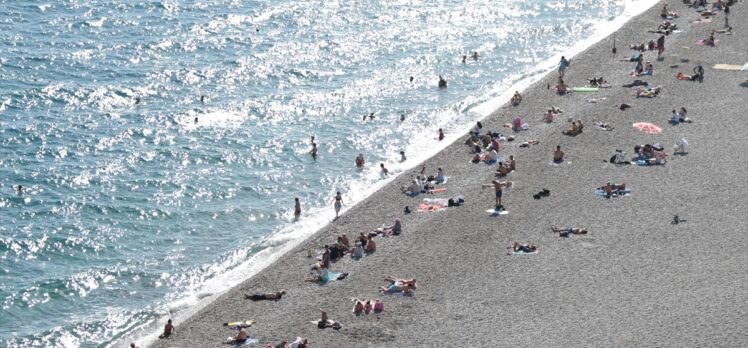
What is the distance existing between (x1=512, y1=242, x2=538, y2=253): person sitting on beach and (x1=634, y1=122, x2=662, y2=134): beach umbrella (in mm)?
13513

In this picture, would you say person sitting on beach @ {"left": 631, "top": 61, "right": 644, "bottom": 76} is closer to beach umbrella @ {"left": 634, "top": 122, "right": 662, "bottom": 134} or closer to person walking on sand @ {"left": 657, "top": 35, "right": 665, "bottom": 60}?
person walking on sand @ {"left": 657, "top": 35, "right": 665, "bottom": 60}

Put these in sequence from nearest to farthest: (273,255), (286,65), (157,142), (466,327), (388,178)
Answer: (466,327) → (273,255) → (388,178) → (157,142) → (286,65)

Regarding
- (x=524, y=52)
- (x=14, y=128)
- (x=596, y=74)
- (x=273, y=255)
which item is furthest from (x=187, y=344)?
(x=524, y=52)

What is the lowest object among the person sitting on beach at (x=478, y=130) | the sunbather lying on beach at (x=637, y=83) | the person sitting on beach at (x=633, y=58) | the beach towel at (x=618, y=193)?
the beach towel at (x=618, y=193)

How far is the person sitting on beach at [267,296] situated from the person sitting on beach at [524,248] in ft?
26.7

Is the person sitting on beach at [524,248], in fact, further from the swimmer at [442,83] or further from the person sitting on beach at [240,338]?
the swimmer at [442,83]

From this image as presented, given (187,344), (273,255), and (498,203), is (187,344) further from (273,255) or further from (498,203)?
(498,203)

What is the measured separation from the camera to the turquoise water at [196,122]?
45594mm

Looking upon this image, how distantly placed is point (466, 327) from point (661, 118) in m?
21.6

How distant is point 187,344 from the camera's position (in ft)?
127

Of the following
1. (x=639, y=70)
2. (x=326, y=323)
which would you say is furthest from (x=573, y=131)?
(x=326, y=323)

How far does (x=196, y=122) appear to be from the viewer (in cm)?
6091

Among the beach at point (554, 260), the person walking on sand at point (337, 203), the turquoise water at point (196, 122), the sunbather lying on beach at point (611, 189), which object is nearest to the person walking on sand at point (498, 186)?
the beach at point (554, 260)

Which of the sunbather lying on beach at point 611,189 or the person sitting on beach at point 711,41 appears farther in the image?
the person sitting on beach at point 711,41
